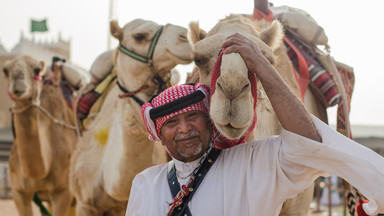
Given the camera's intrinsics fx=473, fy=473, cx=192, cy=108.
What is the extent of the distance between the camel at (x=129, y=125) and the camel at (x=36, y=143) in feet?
6.71

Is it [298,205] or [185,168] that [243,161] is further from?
[298,205]

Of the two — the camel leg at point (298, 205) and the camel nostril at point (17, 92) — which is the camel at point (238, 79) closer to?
the camel leg at point (298, 205)

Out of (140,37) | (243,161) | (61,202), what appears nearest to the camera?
(243,161)

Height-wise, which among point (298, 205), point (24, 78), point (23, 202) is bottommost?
point (23, 202)

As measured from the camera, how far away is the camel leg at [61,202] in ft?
21.1

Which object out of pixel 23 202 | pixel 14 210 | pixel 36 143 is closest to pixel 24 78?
pixel 36 143

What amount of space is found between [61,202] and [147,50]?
3540mm

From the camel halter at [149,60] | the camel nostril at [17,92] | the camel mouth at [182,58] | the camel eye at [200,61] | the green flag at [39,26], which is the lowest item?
the green flag at [39,26]

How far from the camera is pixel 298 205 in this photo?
3.22 meters

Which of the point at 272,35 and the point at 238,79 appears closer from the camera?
the point at 238,79

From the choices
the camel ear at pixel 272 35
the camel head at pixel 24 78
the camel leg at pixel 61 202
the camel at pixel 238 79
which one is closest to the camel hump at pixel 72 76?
the camel head at pixel 24 78

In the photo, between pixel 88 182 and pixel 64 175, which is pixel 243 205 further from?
pixel 64 175

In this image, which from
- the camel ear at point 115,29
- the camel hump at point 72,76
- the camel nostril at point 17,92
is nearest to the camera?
the camel ear at point 115,29

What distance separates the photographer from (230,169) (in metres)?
2.07
